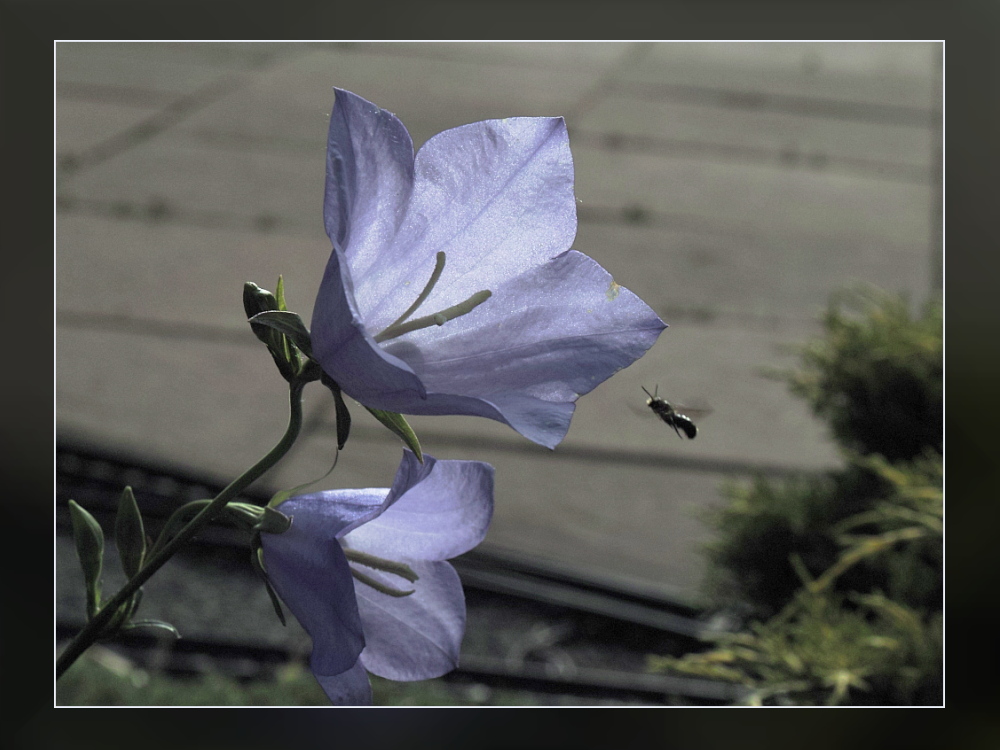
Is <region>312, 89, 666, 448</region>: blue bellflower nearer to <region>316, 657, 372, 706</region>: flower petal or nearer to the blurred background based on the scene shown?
<region>316, 657, 372, 706</region>: flower petal

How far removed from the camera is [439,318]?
0.33 m

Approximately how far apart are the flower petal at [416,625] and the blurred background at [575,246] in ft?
3.24

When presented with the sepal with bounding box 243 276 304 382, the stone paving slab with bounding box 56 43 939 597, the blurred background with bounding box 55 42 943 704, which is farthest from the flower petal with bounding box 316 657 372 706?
the stone paving slab with bounding box 56 43 939 597

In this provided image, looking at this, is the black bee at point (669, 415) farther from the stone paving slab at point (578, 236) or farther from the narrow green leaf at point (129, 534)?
the stone paving slab at point (578, 236)

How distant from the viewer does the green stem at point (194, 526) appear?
0.30 m

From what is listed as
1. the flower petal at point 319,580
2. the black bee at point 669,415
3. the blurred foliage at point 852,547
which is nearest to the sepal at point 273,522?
the flower petal at point 319,580

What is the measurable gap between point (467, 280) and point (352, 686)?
144 mm

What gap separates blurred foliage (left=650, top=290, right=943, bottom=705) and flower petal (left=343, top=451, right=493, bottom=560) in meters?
0.77

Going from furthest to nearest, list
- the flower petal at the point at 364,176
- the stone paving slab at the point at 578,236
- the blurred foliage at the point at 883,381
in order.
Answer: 1. the stone paving slab at the point at 578,236
2. the blurred foliage at the point at 883,381
3. the flower petal at the point at 364,176

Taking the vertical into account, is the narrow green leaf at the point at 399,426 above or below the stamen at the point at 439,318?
below

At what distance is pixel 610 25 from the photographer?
35.7 inches

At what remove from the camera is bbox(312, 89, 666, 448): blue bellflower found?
0.29m
